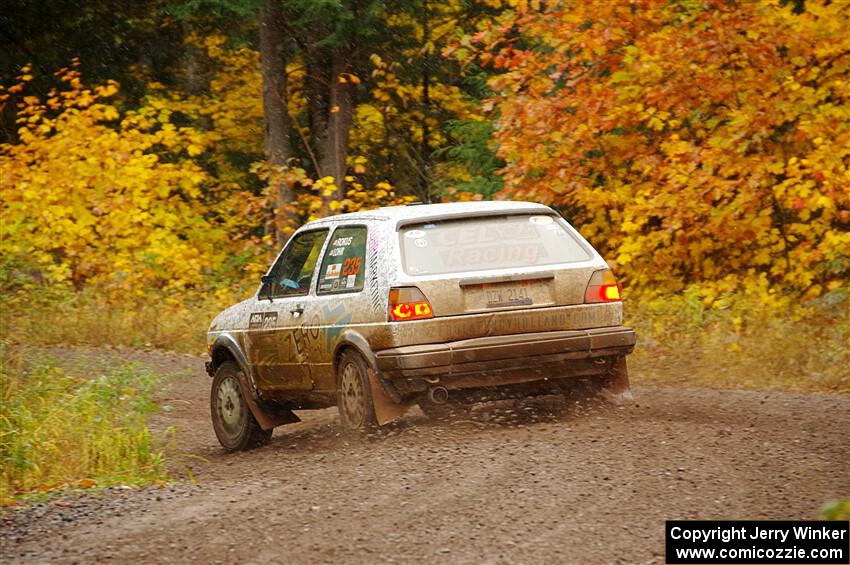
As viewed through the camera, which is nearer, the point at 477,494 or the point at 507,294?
the point at 477,494

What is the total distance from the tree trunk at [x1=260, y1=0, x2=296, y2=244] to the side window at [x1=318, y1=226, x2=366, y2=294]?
1449 cm

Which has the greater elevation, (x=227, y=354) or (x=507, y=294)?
(x=507, y=294)

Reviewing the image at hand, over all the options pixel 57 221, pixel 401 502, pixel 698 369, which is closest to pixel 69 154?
pixel 57 221

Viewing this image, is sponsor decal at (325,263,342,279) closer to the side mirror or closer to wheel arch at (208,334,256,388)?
the side mirror

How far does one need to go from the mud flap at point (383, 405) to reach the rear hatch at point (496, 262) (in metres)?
0.68

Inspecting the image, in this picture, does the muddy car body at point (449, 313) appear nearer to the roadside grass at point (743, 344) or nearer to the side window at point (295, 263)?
the side window at point (295, 263)

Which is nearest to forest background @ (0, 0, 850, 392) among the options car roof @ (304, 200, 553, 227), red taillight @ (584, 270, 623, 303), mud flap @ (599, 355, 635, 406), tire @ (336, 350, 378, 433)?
mud flap @ (599, 355, 635, 406)

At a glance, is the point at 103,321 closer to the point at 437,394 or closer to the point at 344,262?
the point at 344,262

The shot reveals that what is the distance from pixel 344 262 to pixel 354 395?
108 centimetres

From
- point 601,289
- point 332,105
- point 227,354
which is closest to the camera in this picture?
point 601,289

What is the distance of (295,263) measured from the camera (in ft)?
36.5

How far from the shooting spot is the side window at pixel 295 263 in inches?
429

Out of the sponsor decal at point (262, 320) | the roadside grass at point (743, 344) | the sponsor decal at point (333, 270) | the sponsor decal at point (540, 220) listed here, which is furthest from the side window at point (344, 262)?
the roadside grass at point (743, 344)

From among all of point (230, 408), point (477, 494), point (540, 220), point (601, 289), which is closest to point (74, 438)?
point (230, 408)
